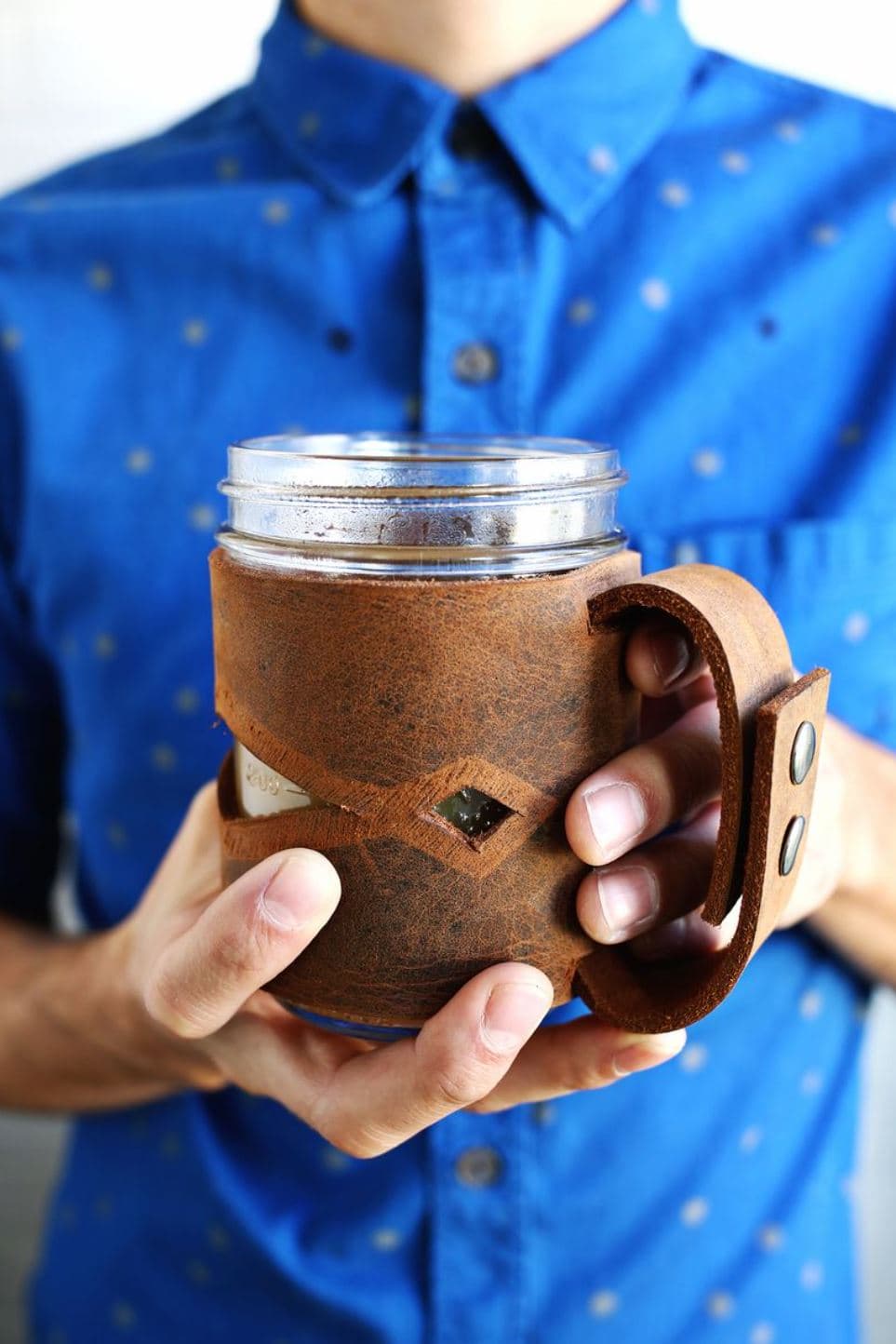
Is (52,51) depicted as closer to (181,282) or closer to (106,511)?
(181,282)

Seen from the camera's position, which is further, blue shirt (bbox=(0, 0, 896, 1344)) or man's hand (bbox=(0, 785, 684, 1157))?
blue shirt (bbox=(0, 0, 896, 1344))

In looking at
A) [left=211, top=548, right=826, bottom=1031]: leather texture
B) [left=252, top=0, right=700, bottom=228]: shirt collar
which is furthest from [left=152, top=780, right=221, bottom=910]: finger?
[left=252, top=0, right=700, bottom=228]: shirt collar

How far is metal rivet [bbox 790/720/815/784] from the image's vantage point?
44 cm

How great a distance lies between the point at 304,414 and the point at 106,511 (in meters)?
0.15

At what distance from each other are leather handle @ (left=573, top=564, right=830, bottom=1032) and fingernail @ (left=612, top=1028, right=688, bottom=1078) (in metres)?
0.05

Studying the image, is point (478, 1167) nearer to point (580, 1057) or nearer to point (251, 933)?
point (580, 1057)

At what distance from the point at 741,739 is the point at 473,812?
107mm

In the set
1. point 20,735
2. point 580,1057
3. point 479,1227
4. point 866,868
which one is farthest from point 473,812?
point 20,735

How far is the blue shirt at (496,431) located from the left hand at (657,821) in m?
0.29

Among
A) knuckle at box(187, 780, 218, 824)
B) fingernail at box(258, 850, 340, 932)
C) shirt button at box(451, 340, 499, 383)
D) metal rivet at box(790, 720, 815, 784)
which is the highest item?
shirt button at box(451, 340, 499, 383)

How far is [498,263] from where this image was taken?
0.77m

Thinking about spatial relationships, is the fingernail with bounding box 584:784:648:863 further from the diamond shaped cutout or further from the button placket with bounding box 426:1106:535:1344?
the button placket with bounding box 426:1106:535:1344

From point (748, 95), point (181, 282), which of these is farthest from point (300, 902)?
point (748, 95)

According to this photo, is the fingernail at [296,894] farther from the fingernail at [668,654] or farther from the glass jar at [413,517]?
the fingernail at [668,654]
